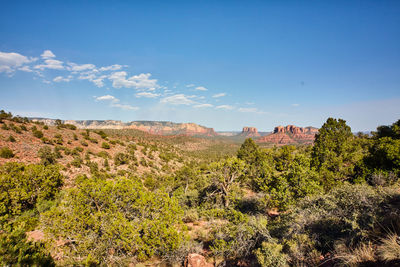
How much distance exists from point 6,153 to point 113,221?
88.8ft

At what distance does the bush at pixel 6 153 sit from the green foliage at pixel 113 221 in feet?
78.7

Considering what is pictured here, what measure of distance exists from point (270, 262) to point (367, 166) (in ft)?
56.3

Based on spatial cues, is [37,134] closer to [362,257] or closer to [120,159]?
[120,159]

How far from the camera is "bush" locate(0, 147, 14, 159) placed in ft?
73.4

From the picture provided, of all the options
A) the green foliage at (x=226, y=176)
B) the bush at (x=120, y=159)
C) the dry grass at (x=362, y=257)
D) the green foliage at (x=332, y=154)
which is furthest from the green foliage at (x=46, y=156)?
the green foliage at (x=332, y=154)

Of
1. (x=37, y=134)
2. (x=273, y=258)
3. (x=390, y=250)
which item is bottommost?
(x=273, y=258)

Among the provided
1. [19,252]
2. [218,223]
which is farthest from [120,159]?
[19,252]

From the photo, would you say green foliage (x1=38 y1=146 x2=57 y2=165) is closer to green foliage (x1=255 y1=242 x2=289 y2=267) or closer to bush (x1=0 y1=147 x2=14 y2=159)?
bush (x1=0 y1=147 x2=14 y2=159)

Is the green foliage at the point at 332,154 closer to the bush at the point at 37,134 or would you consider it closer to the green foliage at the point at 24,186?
the green foliage at the point at 24,186

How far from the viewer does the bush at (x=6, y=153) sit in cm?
2236

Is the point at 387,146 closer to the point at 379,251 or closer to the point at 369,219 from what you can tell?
the point at 369,219

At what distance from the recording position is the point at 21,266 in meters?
4.52

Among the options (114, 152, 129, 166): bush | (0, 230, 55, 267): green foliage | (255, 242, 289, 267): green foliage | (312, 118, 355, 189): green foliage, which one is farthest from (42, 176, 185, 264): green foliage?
(114, 152, 129, 166): bush

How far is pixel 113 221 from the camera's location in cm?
747
